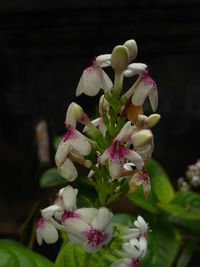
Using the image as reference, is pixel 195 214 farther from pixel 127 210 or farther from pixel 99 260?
pixel 99 260

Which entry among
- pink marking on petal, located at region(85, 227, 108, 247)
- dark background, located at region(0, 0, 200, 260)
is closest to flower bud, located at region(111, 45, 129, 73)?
pink marking on petal, located at region(85, 227, 108, 247)

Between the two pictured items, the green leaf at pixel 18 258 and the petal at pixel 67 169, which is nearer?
the petal at pixel 67 169

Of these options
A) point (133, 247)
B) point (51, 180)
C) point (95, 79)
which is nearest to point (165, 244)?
point (51, 180)

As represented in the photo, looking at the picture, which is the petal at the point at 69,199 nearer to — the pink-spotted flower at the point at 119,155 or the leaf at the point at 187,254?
the pink-spotted flower at the point at 119,155

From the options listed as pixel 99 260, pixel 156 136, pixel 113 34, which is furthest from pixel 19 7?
pixel 99 260

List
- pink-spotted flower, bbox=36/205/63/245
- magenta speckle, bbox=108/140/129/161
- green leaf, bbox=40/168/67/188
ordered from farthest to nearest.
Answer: green leaf, bbox=40/168/67/188 → pink-spotted flower, bbox=36/205/63/245 → magenta speckle, bbox=108/140/129/161

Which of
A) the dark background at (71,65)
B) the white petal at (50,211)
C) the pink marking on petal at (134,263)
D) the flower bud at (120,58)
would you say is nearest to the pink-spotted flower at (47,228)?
the white petal at (50,211)

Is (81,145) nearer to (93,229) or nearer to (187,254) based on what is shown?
(93,229)

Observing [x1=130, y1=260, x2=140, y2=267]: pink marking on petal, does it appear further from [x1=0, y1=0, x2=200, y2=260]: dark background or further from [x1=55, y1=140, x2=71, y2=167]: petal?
[x1=0, y1=0, x2=200, y2=260]: dark background
